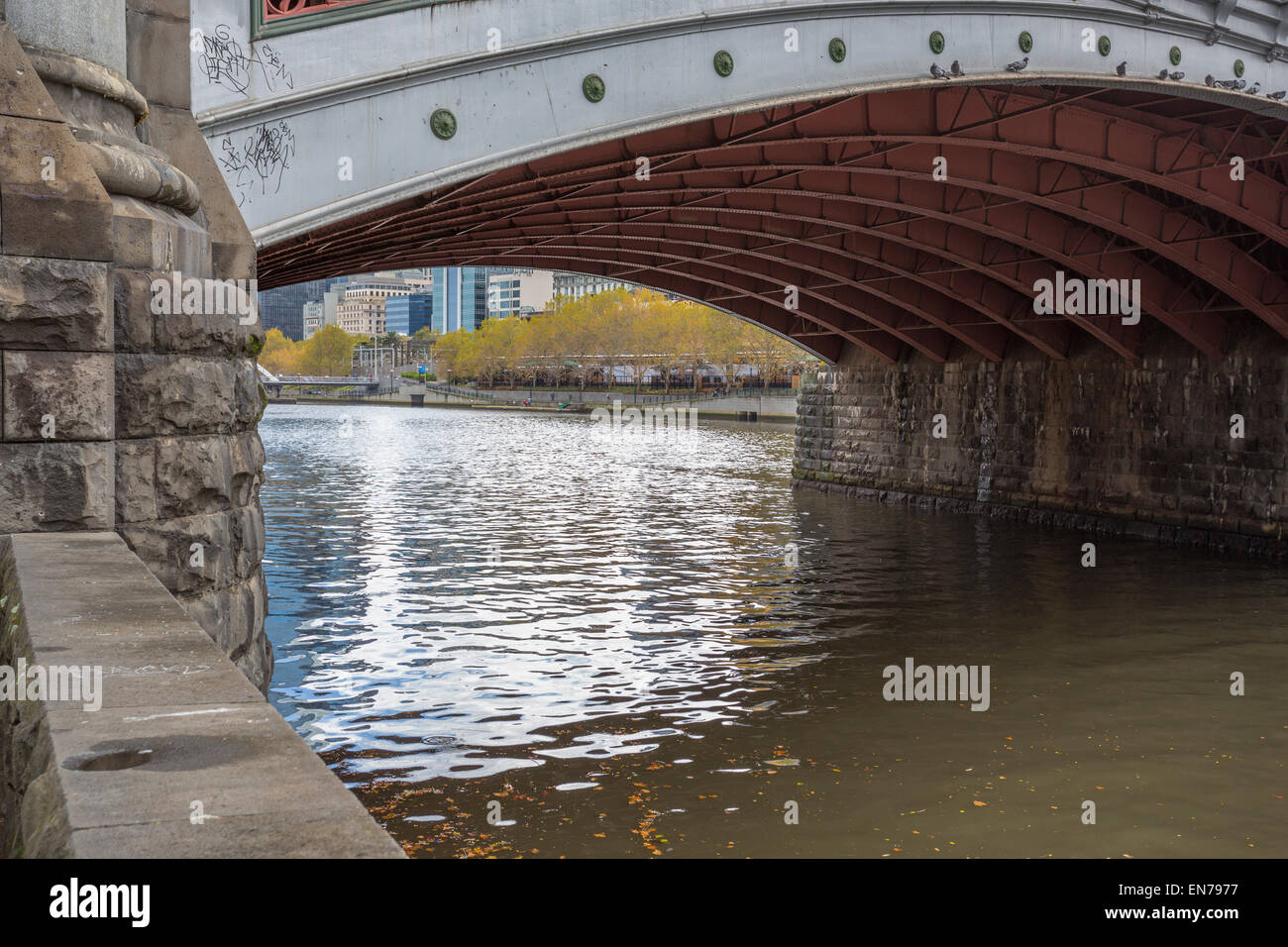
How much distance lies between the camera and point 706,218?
28094 millimetres

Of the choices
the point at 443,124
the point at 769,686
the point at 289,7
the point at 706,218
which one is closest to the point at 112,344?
the point at 289,7

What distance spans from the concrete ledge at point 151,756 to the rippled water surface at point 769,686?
185 inches

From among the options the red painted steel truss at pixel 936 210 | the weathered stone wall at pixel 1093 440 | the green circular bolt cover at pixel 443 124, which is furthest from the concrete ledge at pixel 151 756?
the weathered stone wall at pixel 1093 440

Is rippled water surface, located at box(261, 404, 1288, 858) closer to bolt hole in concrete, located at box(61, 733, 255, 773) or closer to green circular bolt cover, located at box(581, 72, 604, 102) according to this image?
bolt hole in concrete, located at box(61, 733, 255, 773)

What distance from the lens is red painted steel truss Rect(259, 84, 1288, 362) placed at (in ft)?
66.8

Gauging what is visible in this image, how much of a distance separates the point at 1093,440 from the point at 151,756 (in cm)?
3009

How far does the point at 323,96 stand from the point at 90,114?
18.9ft

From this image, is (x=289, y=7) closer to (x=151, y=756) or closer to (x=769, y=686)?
(x=769, y=686)

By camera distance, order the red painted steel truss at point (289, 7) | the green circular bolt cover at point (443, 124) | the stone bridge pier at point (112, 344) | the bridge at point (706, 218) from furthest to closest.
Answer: the green circular bolt cover at point (443, 124) < the red painted steel truss at point (289, 7) < the bridge at point (706, 218) < the stone bridge pier at point (112, 344)

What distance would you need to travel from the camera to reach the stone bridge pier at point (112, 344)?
6.70 m

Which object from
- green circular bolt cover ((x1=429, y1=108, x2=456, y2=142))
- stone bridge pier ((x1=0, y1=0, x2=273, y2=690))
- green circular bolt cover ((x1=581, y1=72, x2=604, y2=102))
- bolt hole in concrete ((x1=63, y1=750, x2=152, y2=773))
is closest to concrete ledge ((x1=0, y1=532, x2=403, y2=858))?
bolt hole in concrete ((x1=63, y1=750, x2=152, y2=773))

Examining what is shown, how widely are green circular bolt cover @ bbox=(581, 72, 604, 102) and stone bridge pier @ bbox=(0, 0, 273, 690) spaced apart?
677 centimetres

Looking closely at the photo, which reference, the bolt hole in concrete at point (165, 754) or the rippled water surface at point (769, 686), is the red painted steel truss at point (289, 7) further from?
the bolt hole in concrete at point (165, 754)

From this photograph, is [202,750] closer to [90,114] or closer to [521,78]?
[90,114]
